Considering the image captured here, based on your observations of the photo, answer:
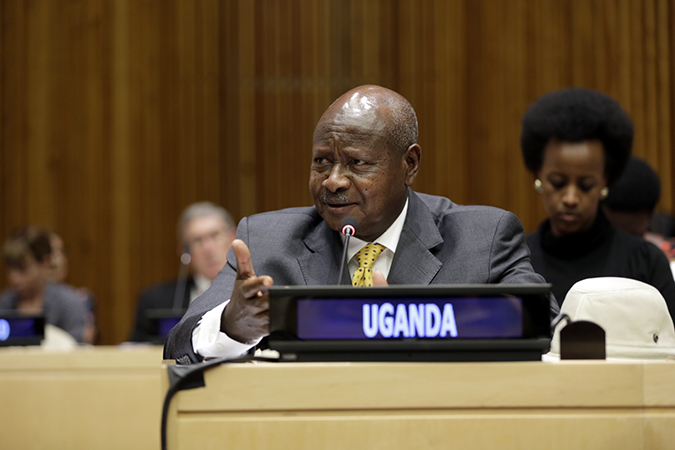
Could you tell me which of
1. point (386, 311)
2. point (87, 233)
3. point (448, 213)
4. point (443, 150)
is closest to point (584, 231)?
point (448, 213)

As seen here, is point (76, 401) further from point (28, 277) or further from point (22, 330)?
point (28, 277)

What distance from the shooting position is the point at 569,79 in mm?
5125

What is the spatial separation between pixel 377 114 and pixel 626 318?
0.79 metres

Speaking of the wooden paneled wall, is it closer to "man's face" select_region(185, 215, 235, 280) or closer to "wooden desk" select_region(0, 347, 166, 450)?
"man's face" select_region(185, 215, 235, 280)

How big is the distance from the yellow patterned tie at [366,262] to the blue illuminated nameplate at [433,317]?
67 cm

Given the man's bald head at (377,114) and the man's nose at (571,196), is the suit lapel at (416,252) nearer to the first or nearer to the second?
the man's bald head at (377,114)

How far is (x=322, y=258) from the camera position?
1.86 metres

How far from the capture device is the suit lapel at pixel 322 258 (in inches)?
71.5

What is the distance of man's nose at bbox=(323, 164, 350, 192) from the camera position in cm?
178

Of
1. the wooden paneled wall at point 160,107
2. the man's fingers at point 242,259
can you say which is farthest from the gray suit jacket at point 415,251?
the wooden paneled wall at point 160,107

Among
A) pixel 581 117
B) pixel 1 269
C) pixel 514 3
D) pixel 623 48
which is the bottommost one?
pixel 1 269

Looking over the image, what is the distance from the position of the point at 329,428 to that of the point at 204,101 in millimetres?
4582

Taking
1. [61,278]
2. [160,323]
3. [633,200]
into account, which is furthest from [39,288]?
[633,200]

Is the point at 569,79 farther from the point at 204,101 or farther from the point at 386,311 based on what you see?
the point at 386,311
